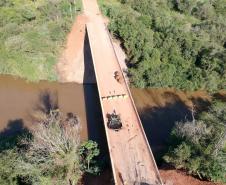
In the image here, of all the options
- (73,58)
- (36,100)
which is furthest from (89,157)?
(73,58)

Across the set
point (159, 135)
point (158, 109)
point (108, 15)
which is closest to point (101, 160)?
point (159, 135)

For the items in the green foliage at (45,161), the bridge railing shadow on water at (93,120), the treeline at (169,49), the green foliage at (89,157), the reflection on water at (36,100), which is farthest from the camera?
the treeline at (169,49)

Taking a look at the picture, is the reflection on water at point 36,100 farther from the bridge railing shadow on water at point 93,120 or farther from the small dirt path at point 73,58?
the small dirt path at point 73,58

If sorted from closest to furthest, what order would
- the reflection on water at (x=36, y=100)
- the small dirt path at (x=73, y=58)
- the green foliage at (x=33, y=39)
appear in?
the reflection on water at (x=36, y=100) → the green foliage at (x=33, y=39) → the small dirt path at (x=73, y=58)

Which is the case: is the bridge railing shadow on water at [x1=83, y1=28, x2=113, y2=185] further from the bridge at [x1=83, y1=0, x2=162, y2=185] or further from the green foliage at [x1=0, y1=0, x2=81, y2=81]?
the green foliage at [x1=0, y1=0, x2=81, y2=81]

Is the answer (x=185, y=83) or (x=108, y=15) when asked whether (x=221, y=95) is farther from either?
(x=108, y=15)

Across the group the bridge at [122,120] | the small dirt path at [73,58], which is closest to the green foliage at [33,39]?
the small dirt path at [73,58]
